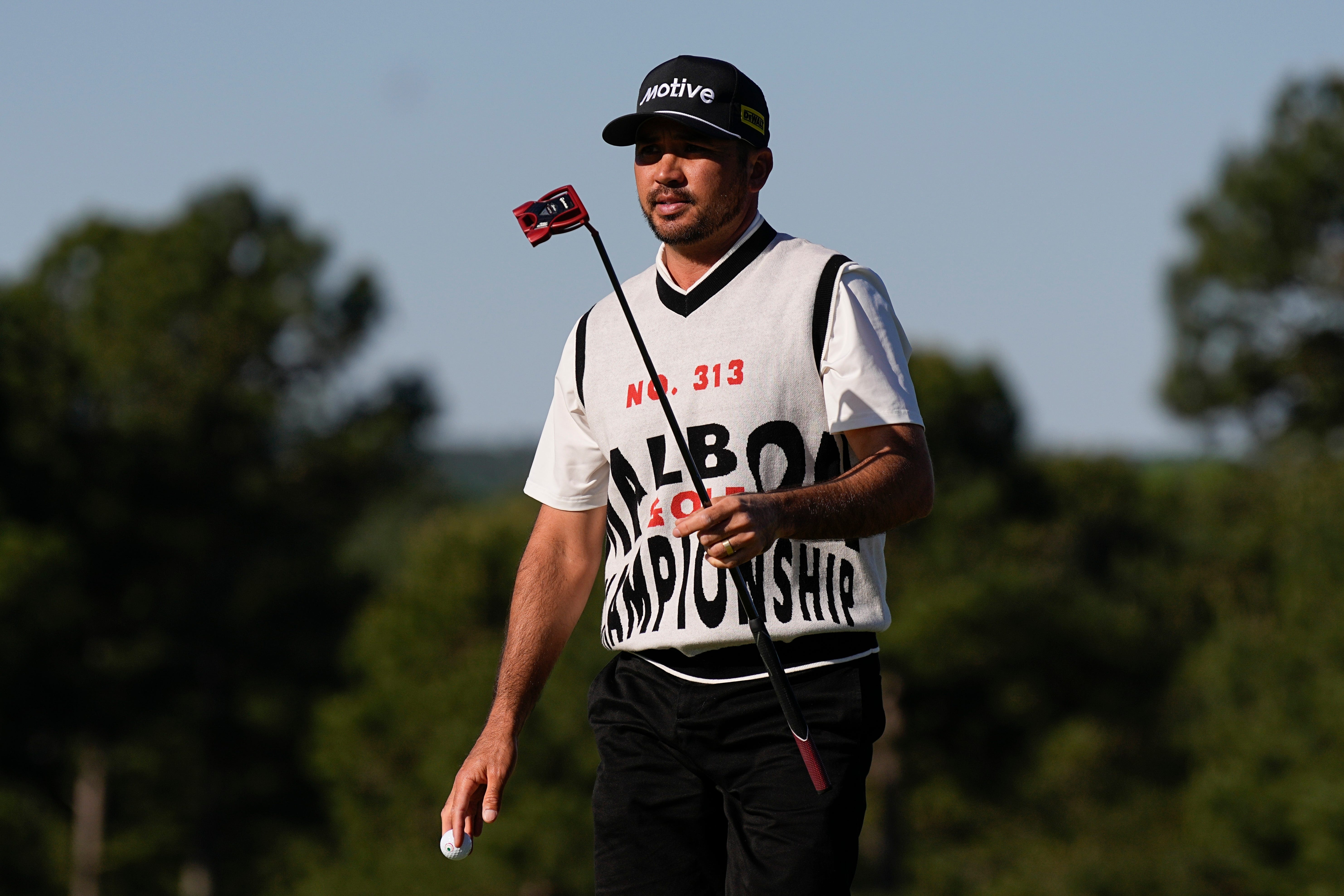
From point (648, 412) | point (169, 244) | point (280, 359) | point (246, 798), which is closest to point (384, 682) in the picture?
point (246, 798)

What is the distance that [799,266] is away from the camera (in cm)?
404

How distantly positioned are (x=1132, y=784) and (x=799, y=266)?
39.4 metres

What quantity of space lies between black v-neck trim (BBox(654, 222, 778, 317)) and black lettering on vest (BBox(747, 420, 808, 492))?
386 mm

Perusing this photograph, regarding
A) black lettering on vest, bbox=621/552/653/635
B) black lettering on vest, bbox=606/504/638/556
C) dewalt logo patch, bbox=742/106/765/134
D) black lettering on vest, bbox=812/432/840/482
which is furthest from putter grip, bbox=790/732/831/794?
dewalt logo patch, bbox=742/106/765/134

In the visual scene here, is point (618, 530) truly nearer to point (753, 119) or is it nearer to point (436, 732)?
point (753, 119)

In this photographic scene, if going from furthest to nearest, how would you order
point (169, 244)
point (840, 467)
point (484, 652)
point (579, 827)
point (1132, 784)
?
point (169, 244)
point (1132, 784)
point (484, 652)
point (579, 827)
point (840, 467)

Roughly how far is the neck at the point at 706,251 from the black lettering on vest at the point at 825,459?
55cm

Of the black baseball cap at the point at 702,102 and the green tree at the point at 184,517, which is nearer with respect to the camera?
the black baseball cap at the point at 702,102

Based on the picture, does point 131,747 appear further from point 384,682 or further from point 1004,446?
point 1004,446

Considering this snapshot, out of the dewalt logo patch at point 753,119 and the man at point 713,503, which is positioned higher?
the dewalt logo patch at point 753,119

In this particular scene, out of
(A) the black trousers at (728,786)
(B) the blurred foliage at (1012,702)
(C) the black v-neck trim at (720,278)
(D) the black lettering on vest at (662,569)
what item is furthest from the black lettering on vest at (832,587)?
(B) the blurred foliage at (1012,702)

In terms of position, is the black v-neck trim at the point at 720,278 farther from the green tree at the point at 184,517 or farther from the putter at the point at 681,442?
the green tree at the point at 184,517

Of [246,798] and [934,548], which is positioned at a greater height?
[934,548]

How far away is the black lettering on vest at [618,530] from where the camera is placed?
166 inches
